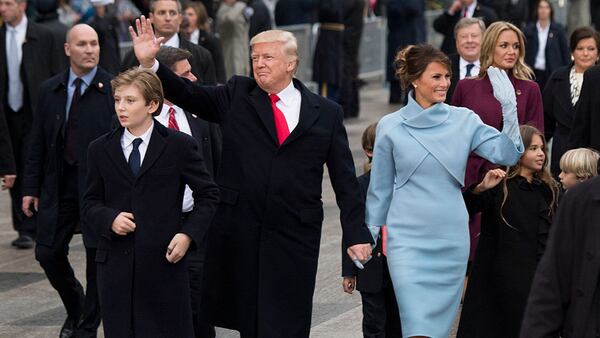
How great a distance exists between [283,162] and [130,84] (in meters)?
0.81

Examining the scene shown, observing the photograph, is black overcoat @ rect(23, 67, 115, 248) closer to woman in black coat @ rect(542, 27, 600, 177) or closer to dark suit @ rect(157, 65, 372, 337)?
dark suit @ rect(157, 65, 372, 337)

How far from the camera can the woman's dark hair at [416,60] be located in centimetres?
755

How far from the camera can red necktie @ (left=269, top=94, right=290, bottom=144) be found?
23.7ft

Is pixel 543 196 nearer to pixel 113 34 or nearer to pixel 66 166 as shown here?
pixel 66 166

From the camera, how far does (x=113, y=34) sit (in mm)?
14758

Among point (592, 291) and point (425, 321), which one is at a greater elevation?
point (592, 291)

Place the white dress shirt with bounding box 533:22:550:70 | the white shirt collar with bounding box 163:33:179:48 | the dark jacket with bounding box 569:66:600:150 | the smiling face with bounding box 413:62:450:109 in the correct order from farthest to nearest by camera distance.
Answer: the white dress shirt with bounding box 533:22:550:70 → the white shirt collar with bounding box 163:33:179:48 → the dark jacket with bounding box 569:66:600:150 → the smiling face with bounding box 413:62:450:109

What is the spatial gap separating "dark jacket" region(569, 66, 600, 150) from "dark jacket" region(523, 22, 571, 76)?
6.76 metres

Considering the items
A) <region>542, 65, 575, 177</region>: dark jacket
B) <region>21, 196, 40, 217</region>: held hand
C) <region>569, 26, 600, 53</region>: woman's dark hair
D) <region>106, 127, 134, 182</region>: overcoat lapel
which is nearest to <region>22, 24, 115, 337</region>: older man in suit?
<region>21, 196, 40, 217</region>: held hand

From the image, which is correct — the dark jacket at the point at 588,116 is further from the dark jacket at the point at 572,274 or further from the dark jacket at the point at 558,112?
the dark jacket at the point at 572,274

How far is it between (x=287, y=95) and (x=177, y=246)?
900 millimetres

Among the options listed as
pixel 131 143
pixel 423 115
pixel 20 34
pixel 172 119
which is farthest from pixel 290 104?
pixel 20 34

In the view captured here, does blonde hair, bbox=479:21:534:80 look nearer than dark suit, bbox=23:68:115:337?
No

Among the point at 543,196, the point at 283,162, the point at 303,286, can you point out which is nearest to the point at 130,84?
the point at 283,162
